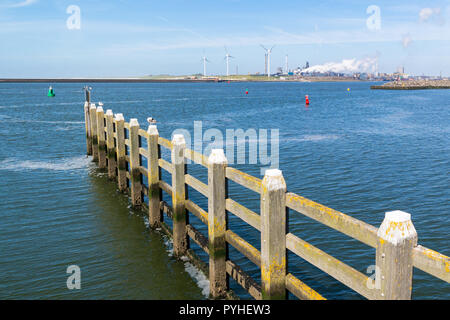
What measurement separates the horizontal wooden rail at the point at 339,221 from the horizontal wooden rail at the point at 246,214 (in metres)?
0.95

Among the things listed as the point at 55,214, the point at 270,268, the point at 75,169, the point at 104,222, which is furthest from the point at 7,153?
the point at 270,268

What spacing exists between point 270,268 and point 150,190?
6828 millimetres

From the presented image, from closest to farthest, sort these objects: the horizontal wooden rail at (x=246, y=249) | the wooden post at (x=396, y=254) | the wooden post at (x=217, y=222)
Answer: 1. the wooden post at (x=396, y=254)
2. the horizontal wooden rail at (x=246, y=249)
3. the wooden post at (x=217, y=222)

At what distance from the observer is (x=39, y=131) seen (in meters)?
37.7

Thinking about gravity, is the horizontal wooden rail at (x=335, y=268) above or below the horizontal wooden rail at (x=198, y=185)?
below

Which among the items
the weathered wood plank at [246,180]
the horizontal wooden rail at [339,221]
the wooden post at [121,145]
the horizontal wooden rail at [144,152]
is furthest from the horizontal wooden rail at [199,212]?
the wooden post at [121,145]

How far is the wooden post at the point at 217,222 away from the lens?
7.85 metres

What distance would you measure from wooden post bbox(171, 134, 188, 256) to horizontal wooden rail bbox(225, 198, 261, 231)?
7.87 ft

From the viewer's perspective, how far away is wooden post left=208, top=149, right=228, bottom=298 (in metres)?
7.85

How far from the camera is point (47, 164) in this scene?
2336 centimetres

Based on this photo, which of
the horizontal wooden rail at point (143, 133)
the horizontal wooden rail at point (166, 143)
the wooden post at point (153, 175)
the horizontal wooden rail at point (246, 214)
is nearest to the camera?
the horizontal wooden rail at point (246, 214)

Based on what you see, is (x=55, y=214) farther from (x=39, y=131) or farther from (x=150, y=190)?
(x=39, y=131)

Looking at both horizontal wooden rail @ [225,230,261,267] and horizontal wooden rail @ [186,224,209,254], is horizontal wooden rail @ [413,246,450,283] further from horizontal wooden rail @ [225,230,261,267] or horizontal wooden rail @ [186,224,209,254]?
horizontal wooden rail @ [186,224,209,254]

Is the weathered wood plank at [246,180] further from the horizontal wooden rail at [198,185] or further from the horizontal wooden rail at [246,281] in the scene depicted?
the horizontal wooden rail at [246,281]
